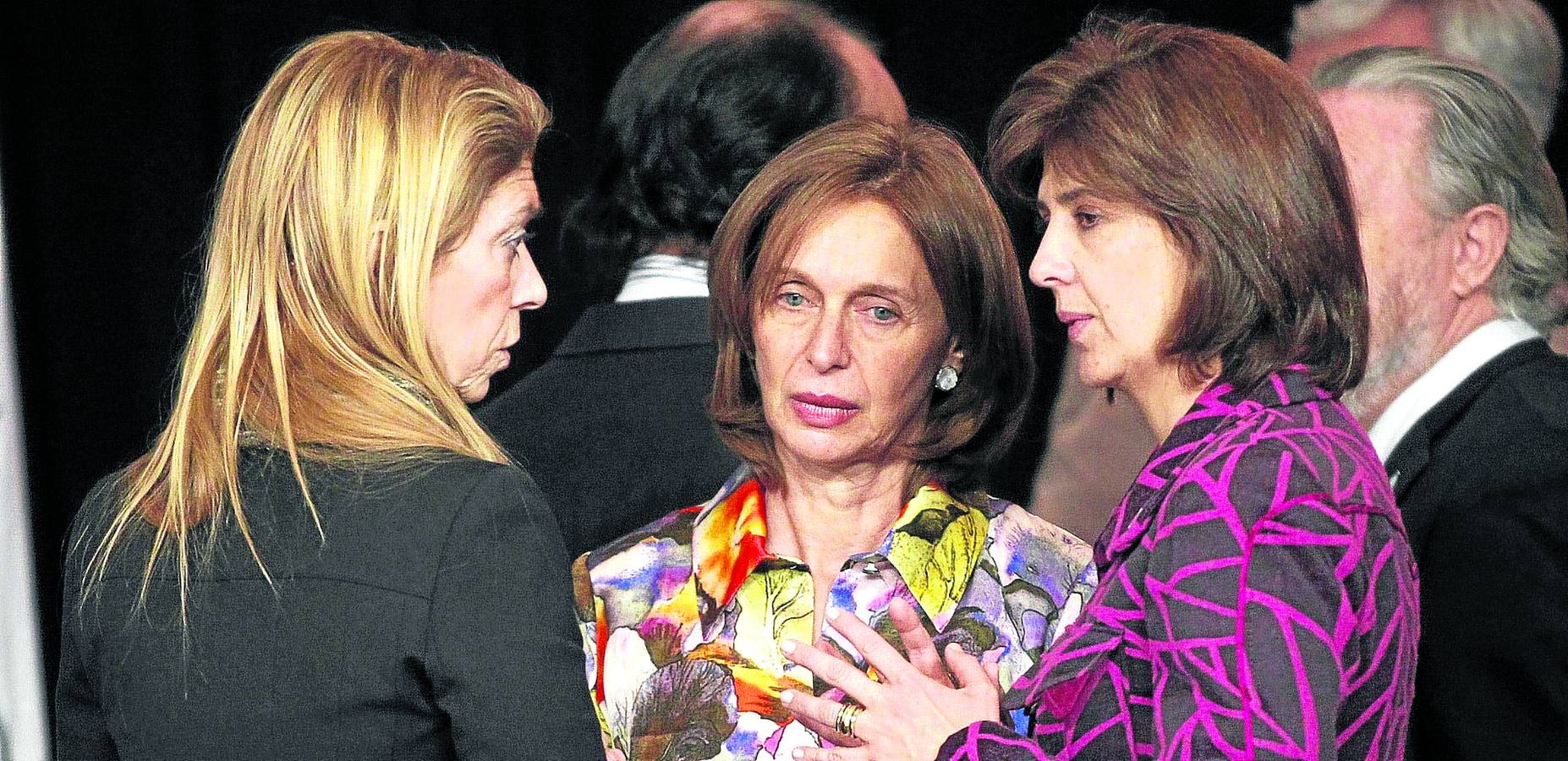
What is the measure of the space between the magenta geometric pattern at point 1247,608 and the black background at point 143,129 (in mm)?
1376

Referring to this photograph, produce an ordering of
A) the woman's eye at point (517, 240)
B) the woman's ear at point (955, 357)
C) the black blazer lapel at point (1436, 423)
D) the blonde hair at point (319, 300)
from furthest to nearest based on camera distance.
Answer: the black blazer lapel at point (1436, 423) → the woman's ear at point (955, 357) → the woman's eye at point (517, 240) → the blonde hair at point (319, 300)

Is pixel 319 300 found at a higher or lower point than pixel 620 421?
higher

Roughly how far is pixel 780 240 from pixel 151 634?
84 cm

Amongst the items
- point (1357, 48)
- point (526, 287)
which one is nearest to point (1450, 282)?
point (1357, 48)

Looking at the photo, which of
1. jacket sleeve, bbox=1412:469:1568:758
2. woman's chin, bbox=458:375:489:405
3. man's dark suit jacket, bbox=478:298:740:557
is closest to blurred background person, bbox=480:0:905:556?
man's dark suit jacket, bbox=478:298:740:557

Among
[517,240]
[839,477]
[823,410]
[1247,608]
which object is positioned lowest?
[839,477]

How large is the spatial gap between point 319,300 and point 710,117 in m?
0.92

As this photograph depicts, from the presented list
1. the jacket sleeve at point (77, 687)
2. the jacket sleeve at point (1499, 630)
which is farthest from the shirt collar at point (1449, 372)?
the jacket sleeve at point (77, 687)

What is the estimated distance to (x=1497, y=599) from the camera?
68.7 inches

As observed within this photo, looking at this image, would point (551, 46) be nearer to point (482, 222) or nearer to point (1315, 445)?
point (482, 222)

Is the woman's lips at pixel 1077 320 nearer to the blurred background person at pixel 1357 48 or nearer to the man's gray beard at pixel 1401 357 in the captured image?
the man's gray beard at pixel 1401 357

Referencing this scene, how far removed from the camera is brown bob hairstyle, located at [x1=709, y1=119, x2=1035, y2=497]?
1.88 m

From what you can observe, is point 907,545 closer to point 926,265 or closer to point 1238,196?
point 926,265

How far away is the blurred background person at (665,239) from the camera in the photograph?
2.12m
